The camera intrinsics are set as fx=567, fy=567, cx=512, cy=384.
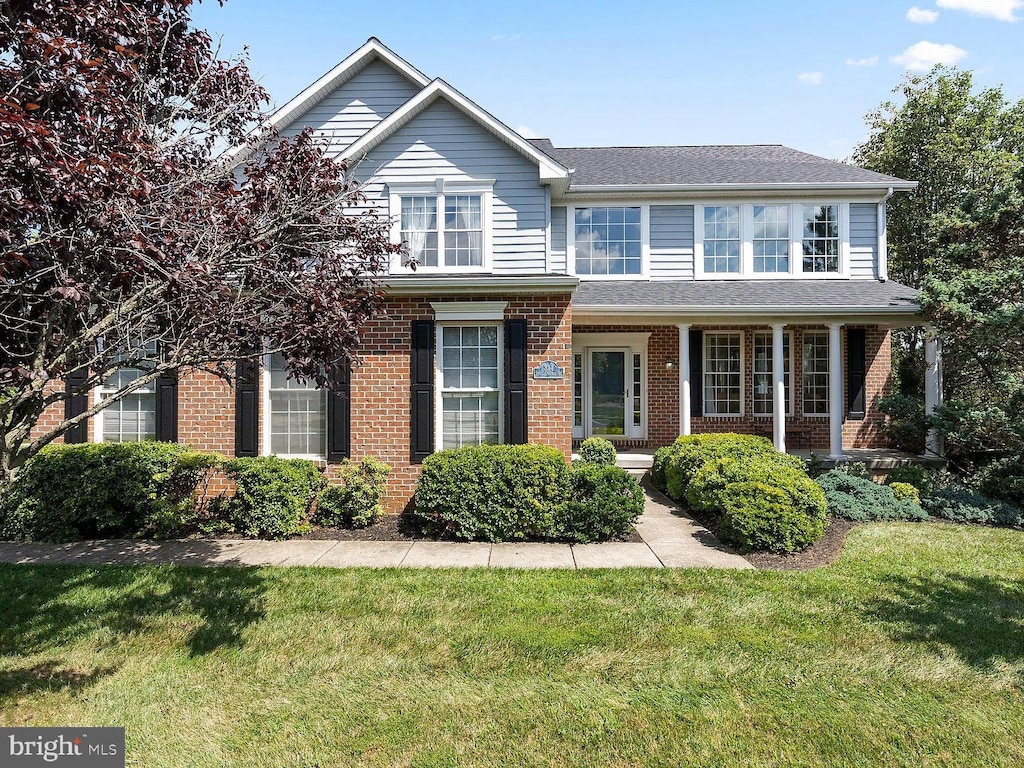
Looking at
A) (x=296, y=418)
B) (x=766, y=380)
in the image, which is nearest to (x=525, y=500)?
(x=296, y=418)

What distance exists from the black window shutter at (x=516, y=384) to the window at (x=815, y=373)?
27.9 ft

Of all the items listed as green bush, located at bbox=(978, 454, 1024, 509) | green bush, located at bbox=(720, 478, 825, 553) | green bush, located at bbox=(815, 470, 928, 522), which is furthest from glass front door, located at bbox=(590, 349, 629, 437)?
green bush, located at bbox=(978, 454, 1024, 509)

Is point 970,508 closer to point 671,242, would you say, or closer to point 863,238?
point 863,238

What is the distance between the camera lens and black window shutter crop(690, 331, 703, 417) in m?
13.2

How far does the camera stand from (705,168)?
45.8 ft

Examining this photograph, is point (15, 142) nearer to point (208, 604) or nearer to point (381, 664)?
point (381, 664)

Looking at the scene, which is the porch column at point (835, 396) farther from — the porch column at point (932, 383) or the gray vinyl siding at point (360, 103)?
the gray vinyl siding at point (360, 103)

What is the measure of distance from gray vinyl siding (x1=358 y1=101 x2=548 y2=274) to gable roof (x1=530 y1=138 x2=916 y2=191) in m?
3.06

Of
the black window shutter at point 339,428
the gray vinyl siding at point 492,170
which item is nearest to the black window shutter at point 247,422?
the black window shutter at point 339,428

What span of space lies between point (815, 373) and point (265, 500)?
12.3 m

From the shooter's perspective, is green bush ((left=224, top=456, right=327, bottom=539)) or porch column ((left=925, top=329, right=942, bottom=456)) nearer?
green bush ((left=224, top=456, right=327, bottom=539))

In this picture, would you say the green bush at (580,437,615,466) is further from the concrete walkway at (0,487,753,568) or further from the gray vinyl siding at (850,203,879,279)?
the gray vinyl siding at (850,203,879,279)

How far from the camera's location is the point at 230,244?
3893 mm

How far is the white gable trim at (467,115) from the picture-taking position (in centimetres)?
952
